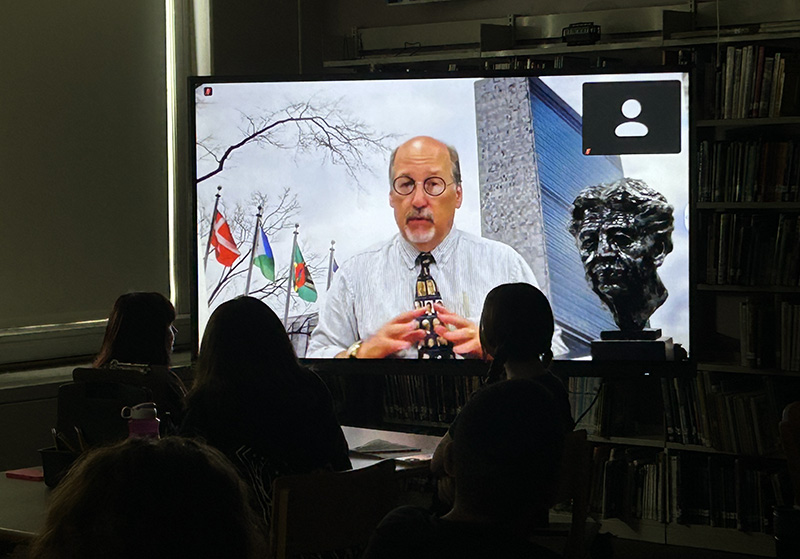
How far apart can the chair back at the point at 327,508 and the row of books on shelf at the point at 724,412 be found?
2168 millimetres

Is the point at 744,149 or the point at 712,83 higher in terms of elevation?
the point at 712,83

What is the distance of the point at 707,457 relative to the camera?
414 centimetres

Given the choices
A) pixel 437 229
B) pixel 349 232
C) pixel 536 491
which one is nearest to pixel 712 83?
pixel 437 229

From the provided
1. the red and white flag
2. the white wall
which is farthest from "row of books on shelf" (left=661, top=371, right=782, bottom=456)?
the white wall

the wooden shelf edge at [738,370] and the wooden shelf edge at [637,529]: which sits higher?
the wooden shelf edge at [738,370]

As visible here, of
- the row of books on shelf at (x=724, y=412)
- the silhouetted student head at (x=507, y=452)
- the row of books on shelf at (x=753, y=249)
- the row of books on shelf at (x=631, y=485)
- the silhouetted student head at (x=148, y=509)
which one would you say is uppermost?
the row of books on shelf at (x=753, y=249)

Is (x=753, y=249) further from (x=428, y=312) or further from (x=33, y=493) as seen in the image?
(x=33, y=493)

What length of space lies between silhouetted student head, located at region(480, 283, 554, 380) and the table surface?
1.28 feet

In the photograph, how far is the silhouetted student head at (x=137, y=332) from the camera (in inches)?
120

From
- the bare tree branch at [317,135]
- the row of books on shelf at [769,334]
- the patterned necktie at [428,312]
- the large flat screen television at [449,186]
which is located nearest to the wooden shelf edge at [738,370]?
the row of books on shelf at [769,334]

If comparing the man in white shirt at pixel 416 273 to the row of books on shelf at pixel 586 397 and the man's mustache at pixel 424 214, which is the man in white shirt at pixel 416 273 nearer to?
the man's mustache at pixel 424 214

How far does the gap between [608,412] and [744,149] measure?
4.03 feet

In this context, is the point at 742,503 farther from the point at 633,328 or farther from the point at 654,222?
the point at 654,222

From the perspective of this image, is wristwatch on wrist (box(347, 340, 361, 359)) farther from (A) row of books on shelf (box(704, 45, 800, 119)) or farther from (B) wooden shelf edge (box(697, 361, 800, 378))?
(A) row of books on shelf (box(704, 45, 800, 119))
